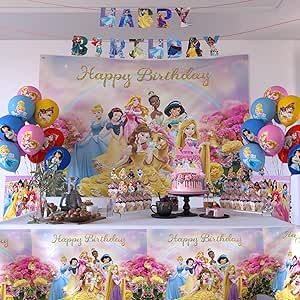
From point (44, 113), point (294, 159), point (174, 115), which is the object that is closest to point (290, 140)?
point (294, 159)

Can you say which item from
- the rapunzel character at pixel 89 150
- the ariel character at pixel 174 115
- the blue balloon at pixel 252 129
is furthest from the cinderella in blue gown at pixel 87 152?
the blue balloon at pixel 252 129

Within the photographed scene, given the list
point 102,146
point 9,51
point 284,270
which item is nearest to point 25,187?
point 102,146

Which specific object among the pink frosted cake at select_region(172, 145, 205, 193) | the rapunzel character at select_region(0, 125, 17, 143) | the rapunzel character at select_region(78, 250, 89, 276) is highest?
the rapunzel character at select_region(0, 125, 17, 143)

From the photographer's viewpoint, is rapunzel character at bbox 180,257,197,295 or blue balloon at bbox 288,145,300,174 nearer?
rapunzel character at bbox 180,257,197,295

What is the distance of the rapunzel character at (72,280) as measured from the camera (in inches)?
80.0

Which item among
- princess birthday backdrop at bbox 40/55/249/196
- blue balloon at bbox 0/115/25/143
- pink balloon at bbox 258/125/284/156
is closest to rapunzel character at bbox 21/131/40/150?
blue balloon at bbox 0/115/25/143

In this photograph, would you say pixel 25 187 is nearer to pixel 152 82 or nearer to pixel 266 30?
pixel 152 82

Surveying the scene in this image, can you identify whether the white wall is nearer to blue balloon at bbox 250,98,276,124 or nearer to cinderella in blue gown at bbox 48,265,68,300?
blue balloon at bbox 250,98,276,124

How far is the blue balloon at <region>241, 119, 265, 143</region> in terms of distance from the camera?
2.78m

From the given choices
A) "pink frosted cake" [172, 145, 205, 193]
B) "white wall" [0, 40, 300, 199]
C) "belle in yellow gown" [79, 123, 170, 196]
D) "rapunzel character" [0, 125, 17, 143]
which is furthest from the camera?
"white wall" [0, 40, 300, 199]

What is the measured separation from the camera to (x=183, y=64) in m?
3.58

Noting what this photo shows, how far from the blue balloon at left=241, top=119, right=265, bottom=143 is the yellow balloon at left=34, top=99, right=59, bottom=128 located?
1331 mm

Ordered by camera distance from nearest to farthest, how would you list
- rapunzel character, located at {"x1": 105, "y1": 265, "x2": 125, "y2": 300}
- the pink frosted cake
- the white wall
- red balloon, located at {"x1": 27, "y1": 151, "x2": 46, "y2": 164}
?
rapunzel character, located at {"x1": 105, "y1": 265, "x2": 125, "y2": 300} → the pink frosted cake → red balloon, located at {"x1": 27, "y1": 151, "x2": 46, "y2": 164} → the white wall

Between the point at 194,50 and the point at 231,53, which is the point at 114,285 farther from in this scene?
the point at 231,53
